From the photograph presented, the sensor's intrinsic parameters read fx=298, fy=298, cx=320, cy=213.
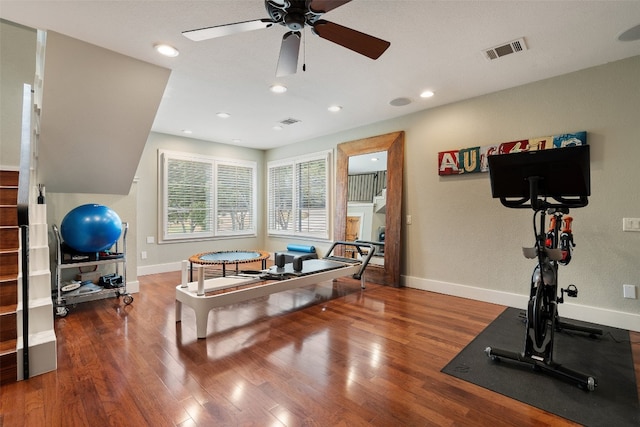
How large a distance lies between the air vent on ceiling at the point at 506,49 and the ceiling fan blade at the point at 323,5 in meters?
1.78

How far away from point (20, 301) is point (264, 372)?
1794 millimetres

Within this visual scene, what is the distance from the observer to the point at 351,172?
5.14 m

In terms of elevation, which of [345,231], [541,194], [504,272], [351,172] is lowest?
[504,272]

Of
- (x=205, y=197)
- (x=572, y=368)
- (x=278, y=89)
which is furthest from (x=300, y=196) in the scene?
(x=572, y=368)

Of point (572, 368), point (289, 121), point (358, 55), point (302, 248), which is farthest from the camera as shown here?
point (302, 248)

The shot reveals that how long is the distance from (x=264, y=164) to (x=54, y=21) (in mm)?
4854

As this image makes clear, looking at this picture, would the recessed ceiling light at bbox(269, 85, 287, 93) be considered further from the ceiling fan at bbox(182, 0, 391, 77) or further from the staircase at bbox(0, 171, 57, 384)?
the staircase at bbox(0, 171, 57, 384)

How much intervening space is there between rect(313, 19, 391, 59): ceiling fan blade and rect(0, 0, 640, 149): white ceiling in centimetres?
35

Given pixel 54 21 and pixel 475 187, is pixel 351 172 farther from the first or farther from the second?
pixel 54 21

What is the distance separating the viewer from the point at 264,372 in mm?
2102

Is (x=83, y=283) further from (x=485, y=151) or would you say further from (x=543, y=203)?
(x=485, y=151)

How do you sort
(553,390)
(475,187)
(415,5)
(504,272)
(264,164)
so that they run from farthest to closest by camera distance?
(264,164) → (475,187) → (504,272) → (415,5) → (553,390)

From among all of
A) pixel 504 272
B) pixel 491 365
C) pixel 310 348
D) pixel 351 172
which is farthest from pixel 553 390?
pixel 351 172

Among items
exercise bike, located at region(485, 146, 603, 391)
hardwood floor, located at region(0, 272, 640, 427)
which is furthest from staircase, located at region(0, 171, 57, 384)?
exercise bike, located at region(485, 146, 603, 391)
